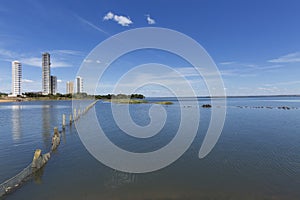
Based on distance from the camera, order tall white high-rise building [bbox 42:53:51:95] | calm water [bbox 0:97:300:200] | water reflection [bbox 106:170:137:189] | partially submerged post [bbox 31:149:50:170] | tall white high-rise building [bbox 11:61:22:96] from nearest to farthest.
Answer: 1. calm water [bbox 0:97:300:200]
2. water reflection [bbox 106:170:137:189]
3. partially submerged post [bbox 31:149:50:170]
4. tall white high-rise building [bbox 11:61:22:96]
5. tall white high-rise building [bbox 42:53:51:95]

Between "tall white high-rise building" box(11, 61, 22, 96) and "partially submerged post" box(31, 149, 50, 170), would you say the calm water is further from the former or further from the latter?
"tall white high-rise building" box(11, 61, 22, 96)

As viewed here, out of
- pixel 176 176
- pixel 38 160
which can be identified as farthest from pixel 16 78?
pixel 176 176

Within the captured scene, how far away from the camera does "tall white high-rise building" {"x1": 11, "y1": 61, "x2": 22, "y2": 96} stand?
A: 152 meters

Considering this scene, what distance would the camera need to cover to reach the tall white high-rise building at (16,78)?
152 metres

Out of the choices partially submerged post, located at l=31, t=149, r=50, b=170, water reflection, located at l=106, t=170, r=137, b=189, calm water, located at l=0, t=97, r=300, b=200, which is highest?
partially submerged post, located at l=31, t=149, r=50, b=170

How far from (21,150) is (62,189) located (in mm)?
8119

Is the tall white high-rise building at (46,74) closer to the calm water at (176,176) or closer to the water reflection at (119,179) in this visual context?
the calm water at (176,176)

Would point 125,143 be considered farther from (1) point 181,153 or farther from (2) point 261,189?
(2) point 261,189

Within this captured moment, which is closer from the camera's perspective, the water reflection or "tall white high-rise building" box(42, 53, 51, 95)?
the water reflection

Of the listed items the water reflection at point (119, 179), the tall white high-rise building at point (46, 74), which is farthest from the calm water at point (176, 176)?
the tall white high-rise building at point (46, 74)

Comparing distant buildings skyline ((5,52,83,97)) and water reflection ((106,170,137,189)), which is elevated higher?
distant buildings skyline ((5,52,83,97))

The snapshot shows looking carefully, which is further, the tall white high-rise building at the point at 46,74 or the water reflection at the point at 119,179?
the tall white high-rise building at the point at 46,74

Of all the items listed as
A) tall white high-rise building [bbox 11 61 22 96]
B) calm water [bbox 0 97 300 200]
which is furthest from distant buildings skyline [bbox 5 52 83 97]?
calm water [bbox 0 97 300 200]

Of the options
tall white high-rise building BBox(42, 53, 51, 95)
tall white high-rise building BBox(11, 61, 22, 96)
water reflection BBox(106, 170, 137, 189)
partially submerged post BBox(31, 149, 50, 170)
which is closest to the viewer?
water reflection BBox(106, 170, 137, 189)
